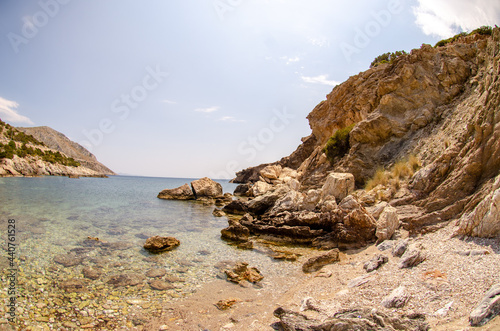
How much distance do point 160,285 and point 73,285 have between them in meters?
2.43

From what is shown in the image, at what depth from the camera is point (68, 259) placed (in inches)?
349

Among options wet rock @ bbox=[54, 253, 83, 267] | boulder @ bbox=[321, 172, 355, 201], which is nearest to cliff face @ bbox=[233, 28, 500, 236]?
boulder @ bbox=[321, 172, 355, 201]

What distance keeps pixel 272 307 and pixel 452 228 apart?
21.5 feet

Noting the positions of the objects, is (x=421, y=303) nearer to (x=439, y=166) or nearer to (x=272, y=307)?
(x=272, y=307)

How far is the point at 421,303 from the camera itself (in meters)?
4.56

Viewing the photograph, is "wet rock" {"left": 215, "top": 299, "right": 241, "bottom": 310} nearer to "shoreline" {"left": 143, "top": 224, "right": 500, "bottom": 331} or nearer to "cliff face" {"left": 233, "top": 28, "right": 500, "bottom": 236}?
"shoreline" {"left": 143, "top": 224, "right": 500, "bottom": 331}

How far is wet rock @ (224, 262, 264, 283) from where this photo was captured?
8.31 m

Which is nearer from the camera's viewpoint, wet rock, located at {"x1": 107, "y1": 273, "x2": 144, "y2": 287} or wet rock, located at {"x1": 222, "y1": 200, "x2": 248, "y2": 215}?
wet rock, located at {"x1": 107, "y1": 273, "x2": 144, "y2": 287}

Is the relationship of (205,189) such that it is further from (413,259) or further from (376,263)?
(413,259)

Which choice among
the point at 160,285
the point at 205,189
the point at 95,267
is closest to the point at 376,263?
the point at 160,285

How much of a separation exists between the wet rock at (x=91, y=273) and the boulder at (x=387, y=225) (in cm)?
1094

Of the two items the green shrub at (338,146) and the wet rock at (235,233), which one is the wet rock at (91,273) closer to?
the wet rock at (235,233)

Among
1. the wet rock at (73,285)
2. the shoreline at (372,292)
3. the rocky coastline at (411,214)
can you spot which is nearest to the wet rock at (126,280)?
the wet rock at (73,285)

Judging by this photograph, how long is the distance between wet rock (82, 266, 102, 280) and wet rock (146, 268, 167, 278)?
1.53 meters
